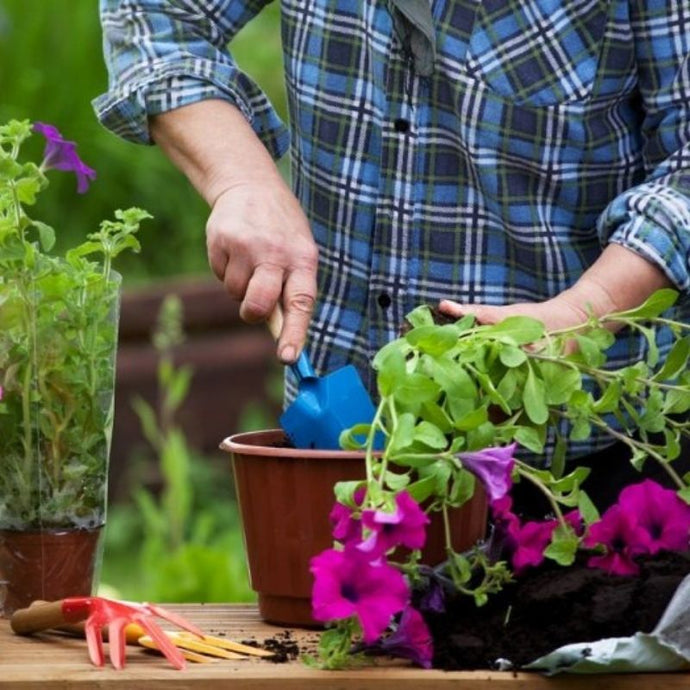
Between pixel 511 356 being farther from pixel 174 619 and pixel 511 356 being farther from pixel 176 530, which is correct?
pixel 176 530

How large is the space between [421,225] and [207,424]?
2.82m

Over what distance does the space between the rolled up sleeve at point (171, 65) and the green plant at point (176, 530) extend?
824mm

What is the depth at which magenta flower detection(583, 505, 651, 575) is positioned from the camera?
4.43ft

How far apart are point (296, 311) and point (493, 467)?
354 mm

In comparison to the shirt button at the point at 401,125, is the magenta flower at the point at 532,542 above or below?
below

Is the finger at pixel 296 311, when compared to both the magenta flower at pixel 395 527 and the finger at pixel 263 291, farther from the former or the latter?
the magenta flower at pixel 395 527

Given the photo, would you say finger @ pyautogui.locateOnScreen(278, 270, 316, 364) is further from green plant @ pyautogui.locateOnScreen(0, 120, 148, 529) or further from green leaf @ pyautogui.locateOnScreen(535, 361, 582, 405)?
green leaf @ pyautogui.locateOnScreen(535, 361, 582, 405)

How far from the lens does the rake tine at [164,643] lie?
48.9 inches

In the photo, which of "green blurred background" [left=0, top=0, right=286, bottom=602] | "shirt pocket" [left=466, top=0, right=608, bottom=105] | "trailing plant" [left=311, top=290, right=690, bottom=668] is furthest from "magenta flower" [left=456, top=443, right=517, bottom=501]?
"green blurred background" [left=0, top=0, right=286, bottom=602]

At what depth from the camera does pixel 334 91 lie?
1.75m

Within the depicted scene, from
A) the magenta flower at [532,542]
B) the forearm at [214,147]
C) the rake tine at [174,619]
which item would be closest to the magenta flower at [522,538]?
the magenta flower at [532,542]

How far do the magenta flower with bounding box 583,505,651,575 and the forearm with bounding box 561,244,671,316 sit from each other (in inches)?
8.9

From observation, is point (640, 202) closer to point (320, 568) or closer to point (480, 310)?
point (480, 310)

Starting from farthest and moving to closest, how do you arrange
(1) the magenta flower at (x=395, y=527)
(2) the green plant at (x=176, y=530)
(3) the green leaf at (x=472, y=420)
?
(2) the green plant at (x=176, y=530) → (3) the green leaf at (x=472, y=420) → (1) the magenta flower at (x=395, y=527)
